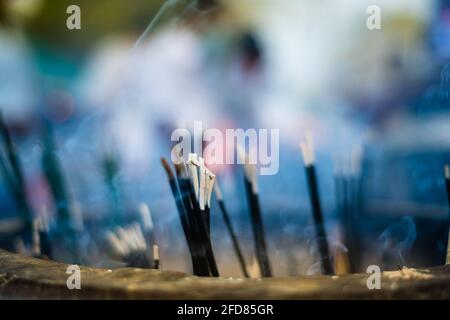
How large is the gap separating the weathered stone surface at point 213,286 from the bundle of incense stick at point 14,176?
1424mm

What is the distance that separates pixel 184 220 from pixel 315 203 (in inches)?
42.4

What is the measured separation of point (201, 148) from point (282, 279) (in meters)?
1.52

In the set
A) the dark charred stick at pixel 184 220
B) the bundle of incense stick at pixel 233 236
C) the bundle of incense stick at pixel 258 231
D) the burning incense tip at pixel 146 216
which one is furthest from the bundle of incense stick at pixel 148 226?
the bundle of incense stick at pixel 258 231

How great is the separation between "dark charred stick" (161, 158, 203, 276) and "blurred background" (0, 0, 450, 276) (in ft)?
0.27

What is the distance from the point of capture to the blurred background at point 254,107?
141 inches

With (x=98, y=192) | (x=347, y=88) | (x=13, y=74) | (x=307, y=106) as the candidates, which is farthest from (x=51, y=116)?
(x=347, y=88)

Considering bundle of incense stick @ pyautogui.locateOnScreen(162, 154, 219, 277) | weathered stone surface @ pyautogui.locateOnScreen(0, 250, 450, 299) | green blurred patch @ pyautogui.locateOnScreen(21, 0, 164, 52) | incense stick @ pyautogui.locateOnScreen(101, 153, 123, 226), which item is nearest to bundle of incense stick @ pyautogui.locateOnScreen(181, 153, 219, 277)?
bundle of incense stick @ pyautogui.locateOnScreen(162, 154, 219, 277)

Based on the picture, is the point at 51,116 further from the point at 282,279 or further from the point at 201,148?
the point at 282,279

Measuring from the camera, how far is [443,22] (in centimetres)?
353

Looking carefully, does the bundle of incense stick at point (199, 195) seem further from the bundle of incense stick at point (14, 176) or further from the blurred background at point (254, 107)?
the bundle of incense stick at point (14, 176)

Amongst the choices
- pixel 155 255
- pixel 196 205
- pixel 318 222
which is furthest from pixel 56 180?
pixel 318 222

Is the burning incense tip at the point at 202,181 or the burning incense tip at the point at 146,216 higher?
the burning incense tip at the point at 202,181

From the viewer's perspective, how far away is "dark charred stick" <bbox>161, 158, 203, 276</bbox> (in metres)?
3.56

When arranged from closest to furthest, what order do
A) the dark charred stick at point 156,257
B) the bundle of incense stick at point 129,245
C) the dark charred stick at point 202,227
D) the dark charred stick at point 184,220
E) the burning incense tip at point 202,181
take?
the burning incense tip at point 202,181, the dark charred stick at point 202,227, the dark charred stick at point 184,220, the dark charred stick at point 156,257, the bundle of incense stick at point 129,245
